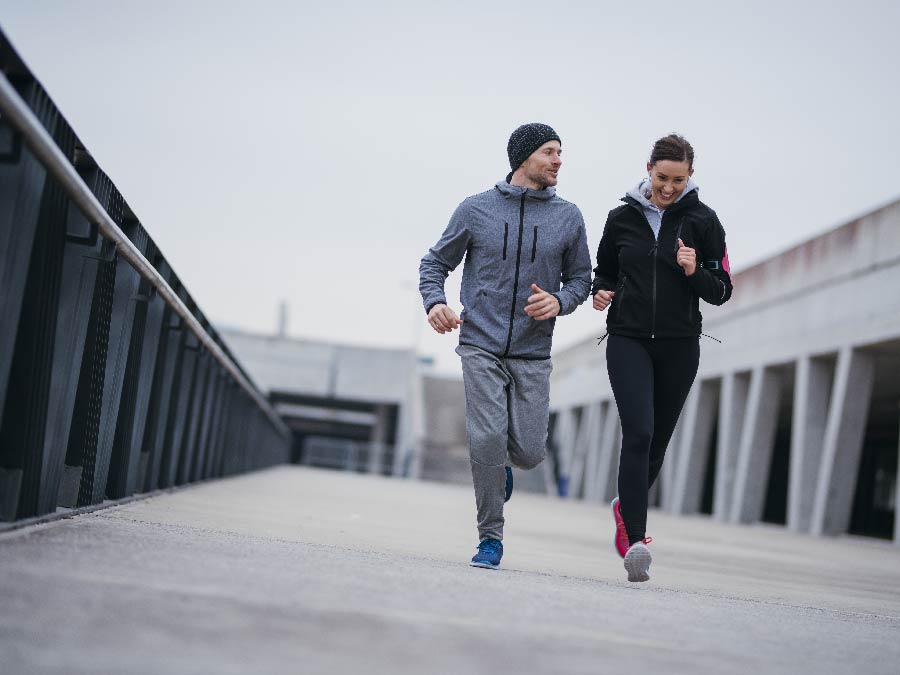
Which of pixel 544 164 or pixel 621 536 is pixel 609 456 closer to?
pixel 621 536

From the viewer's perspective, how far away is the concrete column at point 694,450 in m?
30.0

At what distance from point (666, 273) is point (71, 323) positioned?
254 cm

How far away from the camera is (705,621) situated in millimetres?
4176

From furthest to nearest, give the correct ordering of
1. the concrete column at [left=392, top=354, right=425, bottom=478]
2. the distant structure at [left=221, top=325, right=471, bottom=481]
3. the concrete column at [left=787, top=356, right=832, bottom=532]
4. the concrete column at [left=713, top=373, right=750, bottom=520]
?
the distant structure at [left=221, top=325, right=471, bottom=481] < the concrete column at [left=392, top=354, right=425, bottom=478] < the concrete column at [left=713, top=373, right=750, bottom=520] < the concrete column at [left=787, top=356, right=832, bottom=532]

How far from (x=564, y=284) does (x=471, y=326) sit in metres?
0.49

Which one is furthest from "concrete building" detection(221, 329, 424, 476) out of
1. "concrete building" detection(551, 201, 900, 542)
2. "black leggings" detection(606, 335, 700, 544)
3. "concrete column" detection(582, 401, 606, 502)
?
"black leggings" detection(606, 335, 700, 544)

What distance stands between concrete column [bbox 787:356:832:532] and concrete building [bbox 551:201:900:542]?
0.06 ft

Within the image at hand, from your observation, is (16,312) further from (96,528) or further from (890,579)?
(890,579)

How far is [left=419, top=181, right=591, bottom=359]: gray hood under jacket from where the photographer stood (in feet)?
19.0

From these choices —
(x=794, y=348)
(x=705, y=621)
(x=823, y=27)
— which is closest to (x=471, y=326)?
(x=705, y=621)

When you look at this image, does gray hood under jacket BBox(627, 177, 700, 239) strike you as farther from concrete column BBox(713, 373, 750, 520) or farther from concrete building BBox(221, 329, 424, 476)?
concrete building BBox(221, 329, 424, 476)

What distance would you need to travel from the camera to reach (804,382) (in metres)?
23.6

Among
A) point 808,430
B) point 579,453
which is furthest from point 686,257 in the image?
point 579,453

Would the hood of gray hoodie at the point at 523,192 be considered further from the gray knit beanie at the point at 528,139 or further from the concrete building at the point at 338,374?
the concrete building at the point at 338,374
